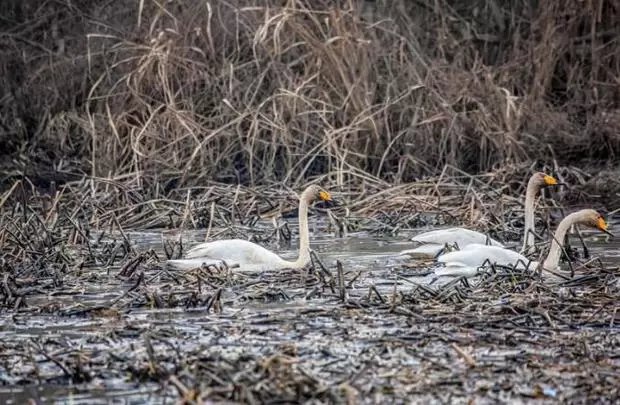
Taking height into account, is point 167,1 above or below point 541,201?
above

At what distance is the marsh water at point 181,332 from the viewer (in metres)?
7.05

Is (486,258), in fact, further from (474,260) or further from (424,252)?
(424,252)

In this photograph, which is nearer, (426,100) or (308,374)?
(308,374)

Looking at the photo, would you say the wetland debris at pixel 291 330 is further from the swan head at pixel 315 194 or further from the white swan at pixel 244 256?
the swan head at pixel 315 194

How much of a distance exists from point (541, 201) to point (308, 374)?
28.4ft

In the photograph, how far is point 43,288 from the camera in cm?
1020

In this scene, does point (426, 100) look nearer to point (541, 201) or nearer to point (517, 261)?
point (541, 201)

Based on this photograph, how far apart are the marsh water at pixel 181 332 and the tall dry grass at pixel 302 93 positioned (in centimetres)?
624

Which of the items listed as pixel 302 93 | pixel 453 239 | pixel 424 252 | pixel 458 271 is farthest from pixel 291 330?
pixel 302 93

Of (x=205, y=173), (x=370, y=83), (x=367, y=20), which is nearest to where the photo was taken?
(x=205, y=173)

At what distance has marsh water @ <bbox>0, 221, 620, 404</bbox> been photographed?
7055 mm

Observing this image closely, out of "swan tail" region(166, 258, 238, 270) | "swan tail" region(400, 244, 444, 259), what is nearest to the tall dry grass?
"swan tail" region(400, 244, 444, 259)

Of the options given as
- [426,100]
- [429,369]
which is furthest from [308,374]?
[426,100]

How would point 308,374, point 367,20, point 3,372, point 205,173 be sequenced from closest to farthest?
1. point 308,374
2. point 3,372
3. point 205,173
4. point 367,20
